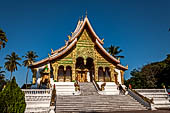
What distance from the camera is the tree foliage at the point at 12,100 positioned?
577cm

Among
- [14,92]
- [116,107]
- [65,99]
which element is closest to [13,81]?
[14,92]

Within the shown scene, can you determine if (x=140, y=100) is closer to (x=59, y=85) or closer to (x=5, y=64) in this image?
(x=59, y=85)

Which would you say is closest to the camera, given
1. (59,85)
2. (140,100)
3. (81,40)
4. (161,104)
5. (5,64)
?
(140,100)

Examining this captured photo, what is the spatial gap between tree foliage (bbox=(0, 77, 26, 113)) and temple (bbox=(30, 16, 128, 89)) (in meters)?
10.4

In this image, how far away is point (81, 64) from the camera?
19.7m

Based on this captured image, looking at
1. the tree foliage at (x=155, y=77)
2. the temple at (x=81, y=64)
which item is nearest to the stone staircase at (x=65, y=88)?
the temple at (x=81, y=64)

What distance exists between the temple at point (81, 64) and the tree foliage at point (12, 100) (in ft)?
34.2

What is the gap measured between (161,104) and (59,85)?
1036 centimetres

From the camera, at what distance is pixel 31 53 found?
4028cm

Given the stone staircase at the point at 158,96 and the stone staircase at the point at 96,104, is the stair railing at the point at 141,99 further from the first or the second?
the stone staircase at the point at 158,96

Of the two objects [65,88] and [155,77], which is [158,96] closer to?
[65,88]

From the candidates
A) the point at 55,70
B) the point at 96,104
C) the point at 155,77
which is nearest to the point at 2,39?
the point at 55,70

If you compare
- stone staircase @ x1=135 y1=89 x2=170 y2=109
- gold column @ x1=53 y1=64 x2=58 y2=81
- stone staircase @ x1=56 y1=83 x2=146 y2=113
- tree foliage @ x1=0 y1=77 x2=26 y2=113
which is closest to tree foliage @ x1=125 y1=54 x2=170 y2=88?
stone staircase @ x1=135 y1=89 x2=170 y2=109

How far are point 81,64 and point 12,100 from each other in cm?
1392
